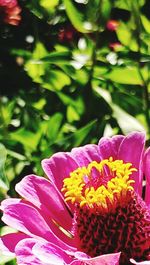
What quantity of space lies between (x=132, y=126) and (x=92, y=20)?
19cm

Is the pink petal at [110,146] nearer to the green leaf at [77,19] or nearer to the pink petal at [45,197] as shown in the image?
the pink petal at [45,197]

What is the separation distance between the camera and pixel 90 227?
81 cm

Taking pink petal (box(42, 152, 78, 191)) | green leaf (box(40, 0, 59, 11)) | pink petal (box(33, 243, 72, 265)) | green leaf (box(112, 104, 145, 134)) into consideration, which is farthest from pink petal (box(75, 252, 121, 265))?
green leaf (box(40, 0, 59, 11))

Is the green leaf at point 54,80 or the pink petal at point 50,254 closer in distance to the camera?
the pink petal at point 50,254

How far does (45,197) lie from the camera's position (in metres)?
0.79

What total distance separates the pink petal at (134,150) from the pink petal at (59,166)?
58 millimetres

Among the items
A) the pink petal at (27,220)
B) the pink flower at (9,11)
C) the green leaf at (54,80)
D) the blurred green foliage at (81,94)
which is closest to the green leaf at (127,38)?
the blurred green foliage at (81,94)

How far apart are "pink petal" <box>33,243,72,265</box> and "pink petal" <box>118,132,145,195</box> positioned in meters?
0.14

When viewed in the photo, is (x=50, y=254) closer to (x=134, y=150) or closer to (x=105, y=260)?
(x=105, y=260)

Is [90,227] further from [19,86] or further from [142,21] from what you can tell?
[19,86]

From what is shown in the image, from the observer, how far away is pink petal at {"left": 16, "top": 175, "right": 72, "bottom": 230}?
77 cm

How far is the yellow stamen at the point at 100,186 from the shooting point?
2.53 ft

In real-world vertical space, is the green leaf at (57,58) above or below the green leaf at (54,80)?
above

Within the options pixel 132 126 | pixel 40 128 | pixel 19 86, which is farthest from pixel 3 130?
pixel 19 86
